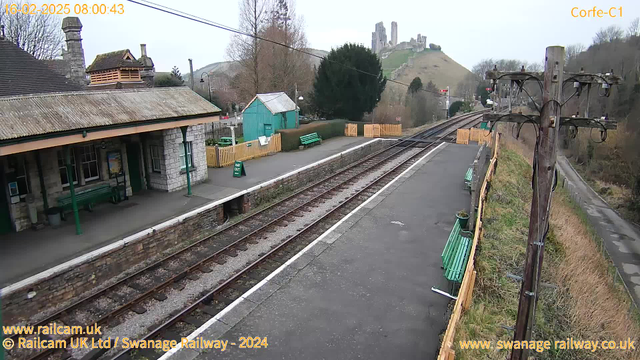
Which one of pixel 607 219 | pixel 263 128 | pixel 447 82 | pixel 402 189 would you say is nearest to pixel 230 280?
pixel 402 189

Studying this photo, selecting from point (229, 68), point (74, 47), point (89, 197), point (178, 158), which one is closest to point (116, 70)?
point (74, 47)

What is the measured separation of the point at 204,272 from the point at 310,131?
1743 cm

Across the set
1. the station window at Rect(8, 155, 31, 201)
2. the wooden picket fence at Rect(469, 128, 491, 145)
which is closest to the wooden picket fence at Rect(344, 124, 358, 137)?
the wooden picket fence at Rect(469, 128, 491, 145)

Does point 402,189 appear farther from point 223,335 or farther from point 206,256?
point 223,335

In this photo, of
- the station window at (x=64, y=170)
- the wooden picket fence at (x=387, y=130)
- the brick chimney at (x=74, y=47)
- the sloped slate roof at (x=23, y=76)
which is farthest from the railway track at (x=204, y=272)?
the wooden picket fence at (x=387, y=130)

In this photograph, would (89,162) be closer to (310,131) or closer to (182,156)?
(182,156)

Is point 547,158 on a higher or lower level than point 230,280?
higher

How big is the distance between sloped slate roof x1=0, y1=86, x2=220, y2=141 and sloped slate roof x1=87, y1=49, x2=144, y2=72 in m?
2.69

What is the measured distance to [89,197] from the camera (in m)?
12.1

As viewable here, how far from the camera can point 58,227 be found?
11.1 metres

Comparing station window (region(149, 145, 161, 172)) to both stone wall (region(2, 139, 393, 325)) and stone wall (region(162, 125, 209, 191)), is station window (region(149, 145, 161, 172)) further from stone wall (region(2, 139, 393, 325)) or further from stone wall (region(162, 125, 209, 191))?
stone wall (region(2, 139, 393, 325))

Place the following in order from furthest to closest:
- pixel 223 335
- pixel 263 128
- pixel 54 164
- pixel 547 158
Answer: pixel 263 128 → pixel 54 164 → pixel 223 335 → pixel 547 158

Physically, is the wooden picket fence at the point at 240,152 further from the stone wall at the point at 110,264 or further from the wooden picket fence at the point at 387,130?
the wooden picket fence at the point at 387,130

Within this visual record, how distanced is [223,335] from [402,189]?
10635 millimetres
